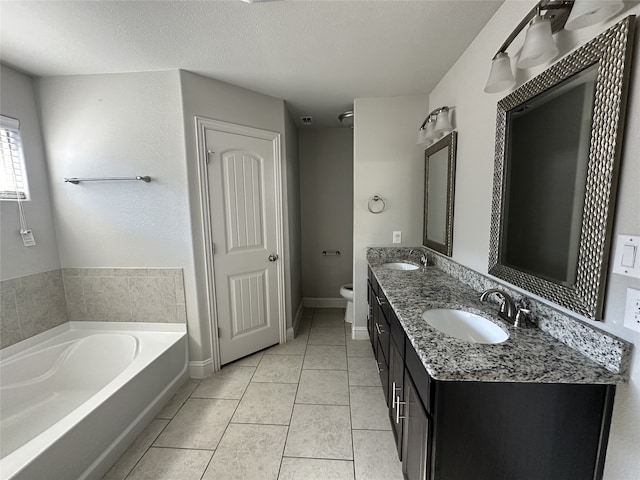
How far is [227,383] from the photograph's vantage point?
202 cm

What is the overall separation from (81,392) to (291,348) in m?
1.60

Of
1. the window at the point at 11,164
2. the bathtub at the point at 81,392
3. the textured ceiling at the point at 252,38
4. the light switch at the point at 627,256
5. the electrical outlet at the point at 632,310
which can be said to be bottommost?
the bathtub at the point at 81,392

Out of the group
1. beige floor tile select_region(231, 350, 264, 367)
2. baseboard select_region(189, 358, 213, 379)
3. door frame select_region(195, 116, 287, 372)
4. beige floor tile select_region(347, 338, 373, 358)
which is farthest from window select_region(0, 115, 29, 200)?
beige floor tile select_region(347, 338, 373, 358)

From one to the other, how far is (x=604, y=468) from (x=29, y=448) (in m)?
2.17

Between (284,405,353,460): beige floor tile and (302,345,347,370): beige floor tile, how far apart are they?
45cm

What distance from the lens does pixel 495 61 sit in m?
1.09

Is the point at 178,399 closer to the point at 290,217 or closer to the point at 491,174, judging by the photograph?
the point at 290,217

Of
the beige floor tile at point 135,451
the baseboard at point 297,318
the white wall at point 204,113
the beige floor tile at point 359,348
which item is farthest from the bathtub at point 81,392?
the beige floor tile at point 359,348

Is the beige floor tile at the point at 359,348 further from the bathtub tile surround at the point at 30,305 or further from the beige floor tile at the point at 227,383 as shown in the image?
the bathtub tile surround at the point at 30,305

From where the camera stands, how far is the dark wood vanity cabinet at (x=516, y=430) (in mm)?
761

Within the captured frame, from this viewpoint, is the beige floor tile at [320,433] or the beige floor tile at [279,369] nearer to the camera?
the beige floor tile at [320,433]

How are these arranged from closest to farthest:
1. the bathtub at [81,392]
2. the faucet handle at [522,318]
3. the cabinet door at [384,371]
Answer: the faucet handle at [522,318], the bathtub at [81,392], the cabinet door at [384,371]

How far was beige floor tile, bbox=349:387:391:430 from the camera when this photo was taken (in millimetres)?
1604

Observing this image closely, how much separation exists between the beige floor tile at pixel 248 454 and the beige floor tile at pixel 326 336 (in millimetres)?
1076
